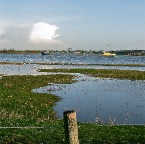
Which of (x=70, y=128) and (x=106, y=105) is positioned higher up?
(x=70, y=128)

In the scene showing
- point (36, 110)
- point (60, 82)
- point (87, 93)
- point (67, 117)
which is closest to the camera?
point (67, 117)

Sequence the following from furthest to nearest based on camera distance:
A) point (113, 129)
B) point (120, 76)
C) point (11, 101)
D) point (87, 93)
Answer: point (120, 76) → point (87, 93) → point (11, 101) → point (113, 129)

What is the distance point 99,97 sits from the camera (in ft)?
114

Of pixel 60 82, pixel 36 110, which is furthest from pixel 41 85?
pixel 36 110

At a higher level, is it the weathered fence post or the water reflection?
the weathered fence post

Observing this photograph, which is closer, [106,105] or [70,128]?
[70,128]

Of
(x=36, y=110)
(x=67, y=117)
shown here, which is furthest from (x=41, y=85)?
(x=67, y=117)

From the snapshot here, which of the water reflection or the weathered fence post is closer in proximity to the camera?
the weathered fence post

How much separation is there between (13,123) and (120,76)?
4700 centimetres

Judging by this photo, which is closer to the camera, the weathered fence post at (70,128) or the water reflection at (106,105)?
the weathered fence post at (70,128)

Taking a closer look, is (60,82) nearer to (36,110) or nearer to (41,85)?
(41,85)

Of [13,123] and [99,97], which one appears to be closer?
[13,123]

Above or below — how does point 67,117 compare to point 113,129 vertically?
above

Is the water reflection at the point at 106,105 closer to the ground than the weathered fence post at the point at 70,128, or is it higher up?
closer to the ground
